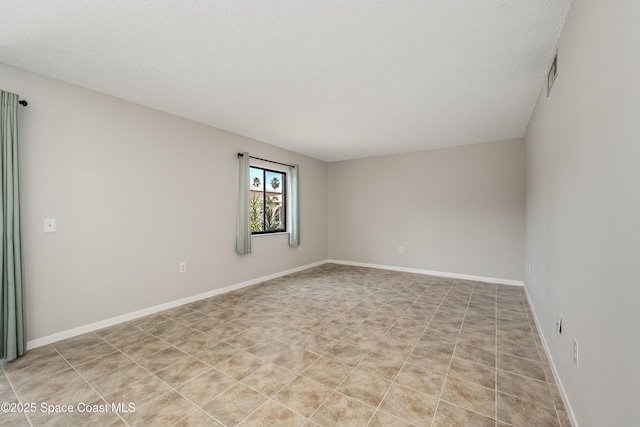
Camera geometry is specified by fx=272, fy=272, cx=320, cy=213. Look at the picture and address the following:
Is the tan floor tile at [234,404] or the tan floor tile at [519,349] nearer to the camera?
the tan floor tile at [234,404]

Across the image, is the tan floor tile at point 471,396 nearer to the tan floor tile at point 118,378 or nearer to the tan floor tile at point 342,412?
the tan floor tile at point 342,412

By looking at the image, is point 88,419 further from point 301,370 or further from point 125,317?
point 125,317

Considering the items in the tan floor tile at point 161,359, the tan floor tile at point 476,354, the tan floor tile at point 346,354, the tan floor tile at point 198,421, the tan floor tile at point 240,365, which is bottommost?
the tan floor tile at point 161,359

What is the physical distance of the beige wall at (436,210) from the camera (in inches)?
181

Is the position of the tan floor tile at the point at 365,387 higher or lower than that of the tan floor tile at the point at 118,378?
higher

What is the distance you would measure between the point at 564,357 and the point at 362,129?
3.33m

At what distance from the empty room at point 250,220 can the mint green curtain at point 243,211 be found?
34mm

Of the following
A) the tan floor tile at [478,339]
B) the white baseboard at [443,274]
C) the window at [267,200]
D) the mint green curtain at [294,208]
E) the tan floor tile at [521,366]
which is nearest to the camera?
the tan floor tile at [521,366]

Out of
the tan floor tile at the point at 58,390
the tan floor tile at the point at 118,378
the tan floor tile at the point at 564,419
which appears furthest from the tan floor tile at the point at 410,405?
the tan floor tile at the point at 58,390

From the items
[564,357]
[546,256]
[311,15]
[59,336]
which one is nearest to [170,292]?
[59,336]

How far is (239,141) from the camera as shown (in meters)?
4.34

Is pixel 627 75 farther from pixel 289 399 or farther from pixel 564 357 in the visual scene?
pixel 289 399

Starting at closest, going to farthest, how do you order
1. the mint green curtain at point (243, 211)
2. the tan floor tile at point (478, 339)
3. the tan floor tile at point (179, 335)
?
the tan floor tile at point (478, 339) < the tan floor tile at point (179, 335) < the mint green curtain at point (243, 211)

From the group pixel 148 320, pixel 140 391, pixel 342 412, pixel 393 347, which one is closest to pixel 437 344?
pixel 393 347
